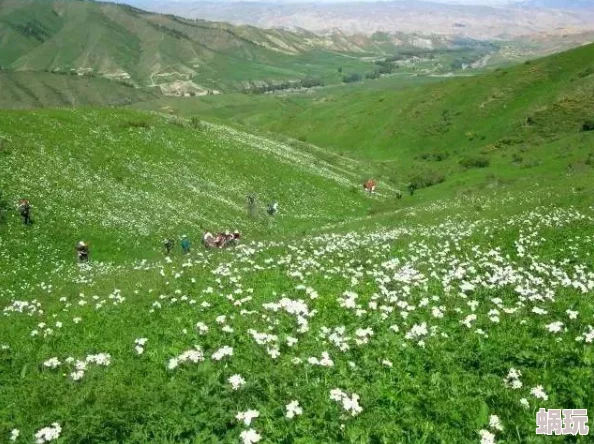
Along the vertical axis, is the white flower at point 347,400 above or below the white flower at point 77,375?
above

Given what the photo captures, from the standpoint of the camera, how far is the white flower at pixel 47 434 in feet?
29.6

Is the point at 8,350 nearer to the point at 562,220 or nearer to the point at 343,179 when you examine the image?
the point at 562,220

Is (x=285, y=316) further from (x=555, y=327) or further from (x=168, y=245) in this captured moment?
(x=168, y=245)

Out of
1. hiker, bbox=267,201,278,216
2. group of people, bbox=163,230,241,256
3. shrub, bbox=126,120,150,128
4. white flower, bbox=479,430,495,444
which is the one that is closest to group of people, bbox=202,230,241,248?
group of people, bbox=163,230,241,256

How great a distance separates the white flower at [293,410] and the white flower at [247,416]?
0.51 metres

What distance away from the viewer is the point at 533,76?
114000 millimetres

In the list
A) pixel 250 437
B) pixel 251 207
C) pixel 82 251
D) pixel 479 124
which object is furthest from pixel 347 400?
pixel 479 124

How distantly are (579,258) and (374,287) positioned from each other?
10.6m

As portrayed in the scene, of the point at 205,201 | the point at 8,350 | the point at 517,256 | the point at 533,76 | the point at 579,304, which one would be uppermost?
the point at 533,76

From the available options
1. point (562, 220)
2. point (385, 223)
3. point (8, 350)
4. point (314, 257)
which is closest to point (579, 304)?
point (314, 257)

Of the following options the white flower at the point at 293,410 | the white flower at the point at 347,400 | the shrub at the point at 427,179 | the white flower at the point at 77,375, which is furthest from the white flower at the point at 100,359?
the shrub at the point at 427,179

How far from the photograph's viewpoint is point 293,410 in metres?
9.02

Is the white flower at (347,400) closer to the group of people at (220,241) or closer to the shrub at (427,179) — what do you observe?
the group of people at (220,241)

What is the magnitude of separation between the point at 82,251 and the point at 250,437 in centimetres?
3084
